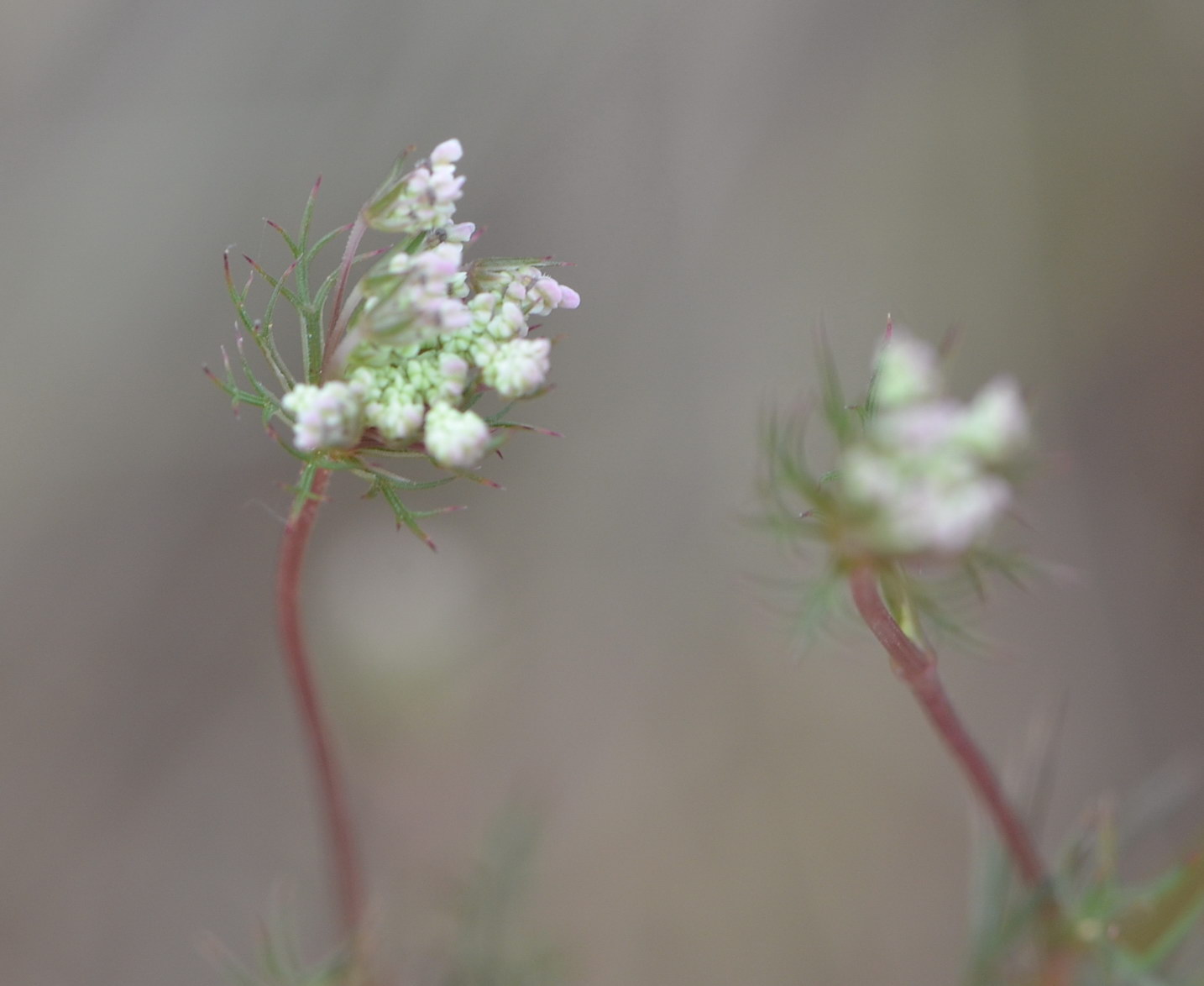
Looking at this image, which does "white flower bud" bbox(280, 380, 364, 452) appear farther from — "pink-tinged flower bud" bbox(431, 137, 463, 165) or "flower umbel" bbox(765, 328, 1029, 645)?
"flower umbel" bbox(765, 328, 1029, 645)

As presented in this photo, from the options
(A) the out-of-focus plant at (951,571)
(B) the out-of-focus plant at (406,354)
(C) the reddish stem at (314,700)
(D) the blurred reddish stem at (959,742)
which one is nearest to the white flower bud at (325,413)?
(B) the out-of-focus plant at (406,354)

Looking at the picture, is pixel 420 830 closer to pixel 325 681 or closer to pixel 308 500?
pixel 325 681

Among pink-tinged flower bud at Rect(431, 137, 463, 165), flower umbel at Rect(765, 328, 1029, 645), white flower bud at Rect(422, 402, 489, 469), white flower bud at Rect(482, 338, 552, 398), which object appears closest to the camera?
flower umbel at Rect(765, 328, 1029, 645)

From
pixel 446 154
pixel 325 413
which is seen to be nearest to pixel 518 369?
pixel 325 413

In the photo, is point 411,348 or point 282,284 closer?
point 411,348

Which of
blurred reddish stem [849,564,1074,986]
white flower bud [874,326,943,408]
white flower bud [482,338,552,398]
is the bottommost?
blurred reddish stem [849,564,1074,986]

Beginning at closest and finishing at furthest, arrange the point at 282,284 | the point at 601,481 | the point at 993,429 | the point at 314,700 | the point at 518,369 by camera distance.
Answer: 1. the point at 993,429
2. the point at 518,369
3. the point at 282,284
4. the point at 314,700
5. the point at 601,481

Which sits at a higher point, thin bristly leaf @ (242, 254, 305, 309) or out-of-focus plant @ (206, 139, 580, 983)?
thin bristly leaf @ (242, 254, 305, 309)

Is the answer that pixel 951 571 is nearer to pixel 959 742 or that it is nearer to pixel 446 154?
pixel 959 742

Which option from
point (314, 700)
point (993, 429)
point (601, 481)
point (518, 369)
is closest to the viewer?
point (993, 429)

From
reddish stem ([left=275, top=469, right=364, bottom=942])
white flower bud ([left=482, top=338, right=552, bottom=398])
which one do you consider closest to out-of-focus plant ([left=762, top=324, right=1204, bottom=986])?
white flower bud ([left=482, top=338, right=552, bottom=398])
